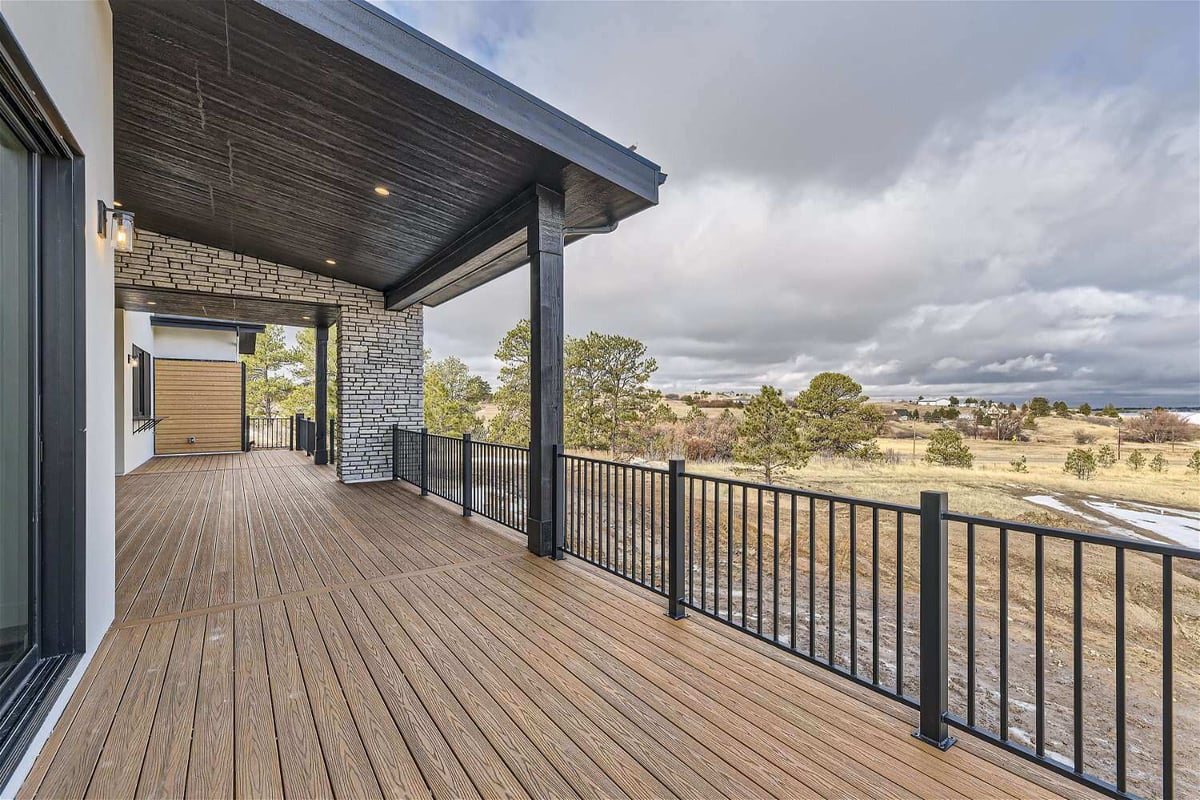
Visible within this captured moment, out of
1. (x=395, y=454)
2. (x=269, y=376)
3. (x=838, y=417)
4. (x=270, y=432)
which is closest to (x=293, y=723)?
(x=395, y=454)

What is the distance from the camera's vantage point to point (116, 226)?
274 centimetres

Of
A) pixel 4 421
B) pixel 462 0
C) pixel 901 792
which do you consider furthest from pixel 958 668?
Result: pixel 462 0

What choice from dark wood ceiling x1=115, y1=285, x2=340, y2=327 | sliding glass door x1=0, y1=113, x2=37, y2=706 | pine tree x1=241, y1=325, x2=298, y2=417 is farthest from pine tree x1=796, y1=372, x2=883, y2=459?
pine tree x1=241, y1=325, x2=298, y2=417

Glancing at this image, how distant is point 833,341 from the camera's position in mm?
31484

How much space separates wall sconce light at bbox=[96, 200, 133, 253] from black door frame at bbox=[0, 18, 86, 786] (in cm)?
50

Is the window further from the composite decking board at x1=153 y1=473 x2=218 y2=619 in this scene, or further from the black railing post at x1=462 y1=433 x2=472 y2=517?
the black railing post at x1=462 y1=433 x2=472 y2=517

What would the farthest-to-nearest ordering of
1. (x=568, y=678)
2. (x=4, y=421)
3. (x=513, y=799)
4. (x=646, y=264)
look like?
(x=646, y=264) → (x=568, y=678) → (x=4, y=421) → (x=513, y=799)

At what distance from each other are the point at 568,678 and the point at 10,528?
2.19 m

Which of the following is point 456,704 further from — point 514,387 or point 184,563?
point 514,387

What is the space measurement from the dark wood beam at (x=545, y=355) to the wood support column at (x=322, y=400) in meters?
6.91

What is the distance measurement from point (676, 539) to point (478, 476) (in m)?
3.08

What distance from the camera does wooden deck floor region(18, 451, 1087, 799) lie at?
1.54 m

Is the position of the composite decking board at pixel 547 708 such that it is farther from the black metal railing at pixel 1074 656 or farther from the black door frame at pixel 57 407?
the black door frame at pixel 57 407

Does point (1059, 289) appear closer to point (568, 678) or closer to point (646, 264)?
point (646, 264)
